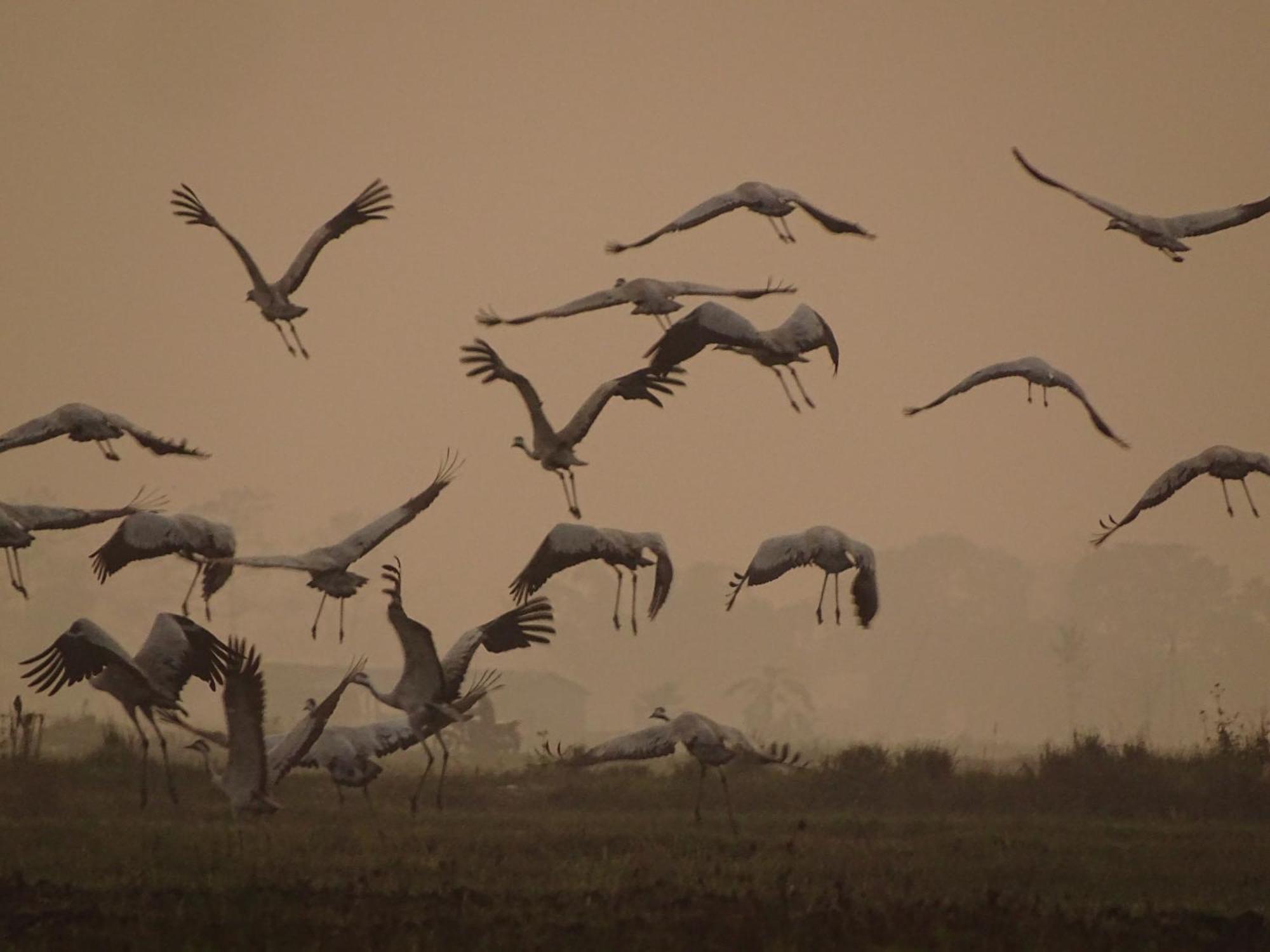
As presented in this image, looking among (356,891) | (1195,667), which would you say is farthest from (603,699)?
(356,891)

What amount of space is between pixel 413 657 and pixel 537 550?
106 inches

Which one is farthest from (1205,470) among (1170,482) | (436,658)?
(436,658)

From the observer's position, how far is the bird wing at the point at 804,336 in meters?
20.7

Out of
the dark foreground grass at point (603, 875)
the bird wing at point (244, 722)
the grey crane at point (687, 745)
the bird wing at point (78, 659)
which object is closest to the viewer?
the dark foreground grass at point (603, 875)

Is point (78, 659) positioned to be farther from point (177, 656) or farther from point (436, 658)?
point (436, 658)

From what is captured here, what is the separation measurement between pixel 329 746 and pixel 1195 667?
14059cm

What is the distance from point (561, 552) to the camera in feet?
69.2

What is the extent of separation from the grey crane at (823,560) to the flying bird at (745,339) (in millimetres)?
1451

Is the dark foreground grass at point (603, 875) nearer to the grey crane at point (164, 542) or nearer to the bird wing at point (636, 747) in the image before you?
the bird wing at point (636, 747)

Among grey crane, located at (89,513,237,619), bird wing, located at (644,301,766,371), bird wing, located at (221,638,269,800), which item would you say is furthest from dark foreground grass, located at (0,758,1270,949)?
bird wing, located at (644,301,766,371)

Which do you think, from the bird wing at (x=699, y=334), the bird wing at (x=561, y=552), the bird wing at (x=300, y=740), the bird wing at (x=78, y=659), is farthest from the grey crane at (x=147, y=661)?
the bird wing at (x=699, y=334)

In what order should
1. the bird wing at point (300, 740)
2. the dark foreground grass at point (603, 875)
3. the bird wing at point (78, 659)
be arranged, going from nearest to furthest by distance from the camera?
the dark foreground grass at point (603, 875) → the bird wing at point (300, 740) → the bird wing at point (78, 659)

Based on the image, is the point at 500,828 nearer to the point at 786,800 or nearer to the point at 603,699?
the point at 786,800

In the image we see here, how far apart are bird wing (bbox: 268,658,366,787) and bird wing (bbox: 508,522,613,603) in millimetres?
2726
